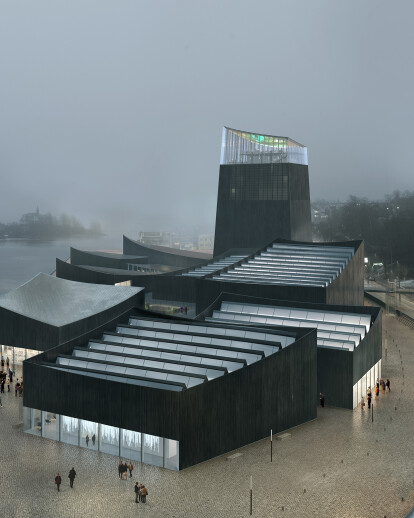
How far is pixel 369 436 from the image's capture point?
35250 millimetres

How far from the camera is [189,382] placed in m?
34.8

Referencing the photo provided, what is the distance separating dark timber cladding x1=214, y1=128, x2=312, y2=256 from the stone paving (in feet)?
131

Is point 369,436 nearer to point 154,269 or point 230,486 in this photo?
point 230,486

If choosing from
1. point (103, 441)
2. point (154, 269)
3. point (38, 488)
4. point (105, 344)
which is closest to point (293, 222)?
point (154, 269)

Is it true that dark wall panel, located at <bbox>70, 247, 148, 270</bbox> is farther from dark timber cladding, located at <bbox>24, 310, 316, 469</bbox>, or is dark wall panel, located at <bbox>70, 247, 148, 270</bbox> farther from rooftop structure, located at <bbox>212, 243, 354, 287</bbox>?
dark timber cladding, located at <bbox>24, 310, 316, 469</bbox>

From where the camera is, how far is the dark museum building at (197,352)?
108 feet

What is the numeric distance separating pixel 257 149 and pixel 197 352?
4166cm

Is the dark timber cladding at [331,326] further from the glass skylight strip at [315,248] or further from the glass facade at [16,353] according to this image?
the glass skylight strip at [315,248]

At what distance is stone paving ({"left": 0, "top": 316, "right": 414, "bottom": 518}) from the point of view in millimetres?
27234

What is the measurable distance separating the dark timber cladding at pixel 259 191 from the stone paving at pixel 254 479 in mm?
40038

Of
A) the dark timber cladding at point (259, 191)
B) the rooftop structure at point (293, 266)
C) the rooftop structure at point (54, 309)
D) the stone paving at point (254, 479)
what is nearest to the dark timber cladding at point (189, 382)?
the stone paving at point (254, 479)

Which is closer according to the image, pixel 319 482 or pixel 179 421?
pixel 319 482

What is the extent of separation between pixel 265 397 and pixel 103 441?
26.7 feet

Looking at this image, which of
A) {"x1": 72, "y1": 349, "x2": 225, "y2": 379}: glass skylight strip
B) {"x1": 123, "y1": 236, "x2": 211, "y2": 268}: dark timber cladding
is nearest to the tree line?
{"x1": 123, "y1": 236, "x2": 211, "y2": 268}: dark timber cladding
